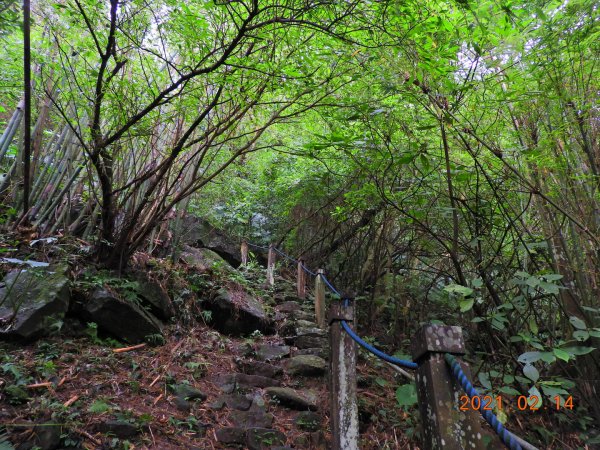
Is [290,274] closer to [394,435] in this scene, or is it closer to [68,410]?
[394,435]

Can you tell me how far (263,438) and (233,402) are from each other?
1.98 feet

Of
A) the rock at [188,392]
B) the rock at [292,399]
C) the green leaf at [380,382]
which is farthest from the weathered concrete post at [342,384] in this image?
the rock at [188,392]

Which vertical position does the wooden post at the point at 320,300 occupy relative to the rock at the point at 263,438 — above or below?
above

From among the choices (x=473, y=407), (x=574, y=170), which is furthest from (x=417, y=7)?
(x=473, y=407)

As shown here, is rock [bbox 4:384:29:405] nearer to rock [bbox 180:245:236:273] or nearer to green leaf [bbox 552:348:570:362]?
rock [bbox 180:245:236:273]

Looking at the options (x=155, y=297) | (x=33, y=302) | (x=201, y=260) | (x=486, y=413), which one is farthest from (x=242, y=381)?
(x=486, y=413)

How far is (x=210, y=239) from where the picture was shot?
835 cm

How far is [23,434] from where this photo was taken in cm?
219

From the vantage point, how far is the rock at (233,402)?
3.31 meters

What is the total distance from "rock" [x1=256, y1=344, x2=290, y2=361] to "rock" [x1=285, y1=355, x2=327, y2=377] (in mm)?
231

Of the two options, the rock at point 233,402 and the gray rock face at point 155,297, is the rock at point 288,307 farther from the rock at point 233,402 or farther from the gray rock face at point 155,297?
the rock at point 233,402

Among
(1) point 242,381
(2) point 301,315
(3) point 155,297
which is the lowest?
(1) point 242,381

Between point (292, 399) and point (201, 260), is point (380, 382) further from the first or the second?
point (201, 260)

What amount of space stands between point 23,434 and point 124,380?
0.95m
